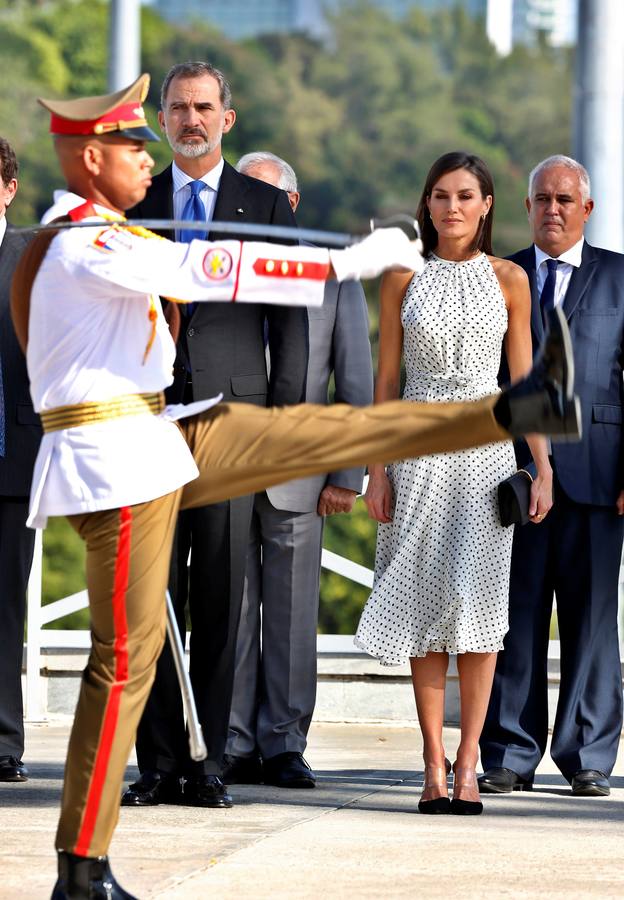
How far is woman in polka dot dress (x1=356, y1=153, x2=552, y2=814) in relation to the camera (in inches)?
239

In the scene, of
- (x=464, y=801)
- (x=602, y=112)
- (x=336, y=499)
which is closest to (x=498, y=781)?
(x=464, y=801)

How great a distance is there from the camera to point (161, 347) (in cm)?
466

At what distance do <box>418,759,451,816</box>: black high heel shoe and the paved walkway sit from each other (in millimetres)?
53

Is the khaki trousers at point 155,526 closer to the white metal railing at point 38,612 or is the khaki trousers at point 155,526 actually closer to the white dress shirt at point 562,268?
the white dress shirt at point 562,268

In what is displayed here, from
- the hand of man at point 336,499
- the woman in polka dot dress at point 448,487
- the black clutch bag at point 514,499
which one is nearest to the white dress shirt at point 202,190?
the woman in polka dot dress at point 448,487

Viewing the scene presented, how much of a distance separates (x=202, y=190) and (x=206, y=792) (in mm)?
1757

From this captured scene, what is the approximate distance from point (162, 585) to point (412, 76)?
272 feet

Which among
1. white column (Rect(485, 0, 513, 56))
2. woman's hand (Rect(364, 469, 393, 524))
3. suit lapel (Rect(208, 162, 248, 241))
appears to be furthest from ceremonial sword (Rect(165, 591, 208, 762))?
white column (Rect(485, 0, 513, 56))

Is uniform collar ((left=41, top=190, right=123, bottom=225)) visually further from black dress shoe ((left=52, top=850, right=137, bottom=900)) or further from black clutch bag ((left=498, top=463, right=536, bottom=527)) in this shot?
black clutch bag ((left=498, top=463, right=536, bottom=527))

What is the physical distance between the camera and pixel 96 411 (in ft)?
15.0

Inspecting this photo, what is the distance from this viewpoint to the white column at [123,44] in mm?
14062

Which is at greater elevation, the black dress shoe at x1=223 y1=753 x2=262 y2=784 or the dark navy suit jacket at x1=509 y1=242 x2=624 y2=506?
the dark navy suit jacket at x1=509 y1=242 x2=624 y2=506

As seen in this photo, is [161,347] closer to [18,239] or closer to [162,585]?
[162,585]

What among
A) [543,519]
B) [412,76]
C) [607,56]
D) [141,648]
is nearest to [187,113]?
[543,519]
